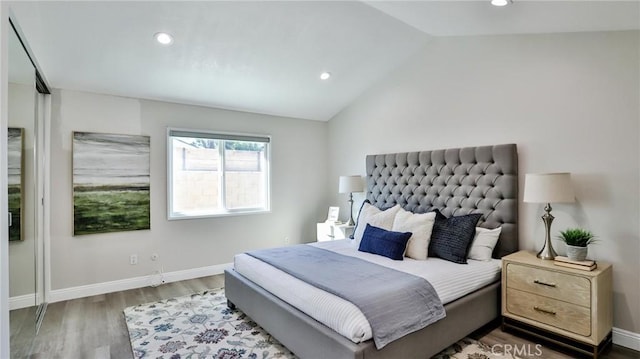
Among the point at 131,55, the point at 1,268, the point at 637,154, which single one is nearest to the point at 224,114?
the point at 131,55

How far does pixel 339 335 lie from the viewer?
6.54 ft

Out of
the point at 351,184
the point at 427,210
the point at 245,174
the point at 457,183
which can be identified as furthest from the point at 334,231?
the point at 457,183

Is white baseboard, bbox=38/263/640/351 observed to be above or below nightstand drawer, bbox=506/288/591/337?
below

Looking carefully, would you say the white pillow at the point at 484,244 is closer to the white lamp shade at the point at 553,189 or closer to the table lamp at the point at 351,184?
the white lamp shade at the point at 553,189

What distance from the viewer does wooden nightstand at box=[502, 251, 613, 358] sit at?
7.65 ft

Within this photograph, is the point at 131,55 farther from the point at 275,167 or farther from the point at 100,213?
the point at 275,167

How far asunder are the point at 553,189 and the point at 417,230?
1.15m

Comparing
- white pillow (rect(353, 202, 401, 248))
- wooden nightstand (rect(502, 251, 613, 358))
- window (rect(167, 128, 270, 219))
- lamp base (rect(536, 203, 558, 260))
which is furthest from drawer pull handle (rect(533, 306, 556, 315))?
window (rect(167, 128, 270, 219))

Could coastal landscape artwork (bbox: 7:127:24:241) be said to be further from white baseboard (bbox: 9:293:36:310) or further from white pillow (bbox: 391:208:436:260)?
white pillow (bbox: 391:208:436:260)

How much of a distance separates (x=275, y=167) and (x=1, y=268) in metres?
3.58

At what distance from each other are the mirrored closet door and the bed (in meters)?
1.55

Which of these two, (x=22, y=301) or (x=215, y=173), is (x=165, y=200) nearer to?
(x=215, y=173)

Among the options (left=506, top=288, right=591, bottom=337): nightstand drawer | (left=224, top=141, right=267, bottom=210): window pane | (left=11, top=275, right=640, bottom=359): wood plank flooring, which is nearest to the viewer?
(left=506, top=288, right=591, bottom=337): nightstand drawer

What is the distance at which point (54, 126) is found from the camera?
3.56 metres
